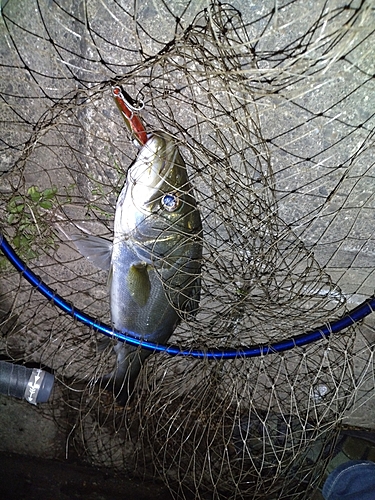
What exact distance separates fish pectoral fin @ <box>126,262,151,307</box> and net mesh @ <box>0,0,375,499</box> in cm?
20

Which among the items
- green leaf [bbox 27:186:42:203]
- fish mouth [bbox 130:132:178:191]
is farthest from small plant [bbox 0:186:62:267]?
fish mouth [bbox 130:132:178:191]

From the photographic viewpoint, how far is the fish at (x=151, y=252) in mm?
1540

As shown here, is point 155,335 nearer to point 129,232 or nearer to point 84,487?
point 129,232

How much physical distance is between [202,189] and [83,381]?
138 cm

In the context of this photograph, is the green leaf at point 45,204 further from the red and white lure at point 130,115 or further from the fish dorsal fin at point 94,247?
the red and white lure at point 130,115

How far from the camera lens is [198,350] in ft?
5.67

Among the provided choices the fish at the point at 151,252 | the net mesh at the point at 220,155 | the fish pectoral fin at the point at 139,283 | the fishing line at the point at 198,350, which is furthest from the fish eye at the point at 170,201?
the fishing line at the point at 198,350

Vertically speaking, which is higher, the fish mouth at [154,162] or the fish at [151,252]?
the fish mouth at [154,162]

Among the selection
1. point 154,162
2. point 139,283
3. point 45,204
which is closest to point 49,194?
point 45,204

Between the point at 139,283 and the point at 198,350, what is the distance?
0.36 meters

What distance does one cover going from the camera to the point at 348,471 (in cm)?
211

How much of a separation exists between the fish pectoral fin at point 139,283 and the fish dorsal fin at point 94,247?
0.13 meters

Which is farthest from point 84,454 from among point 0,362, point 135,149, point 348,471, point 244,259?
point 135,149

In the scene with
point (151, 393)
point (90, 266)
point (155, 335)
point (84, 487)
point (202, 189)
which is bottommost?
point (84, 487)
